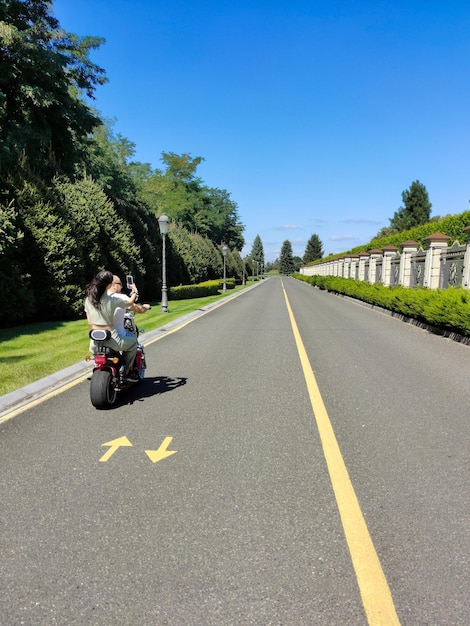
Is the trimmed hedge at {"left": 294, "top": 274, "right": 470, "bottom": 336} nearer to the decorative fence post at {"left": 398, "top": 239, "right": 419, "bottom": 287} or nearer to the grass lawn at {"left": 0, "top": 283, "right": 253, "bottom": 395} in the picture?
the decorative fence post at {"left": 398, "top": 239, "right": 419, "bottom": 287}

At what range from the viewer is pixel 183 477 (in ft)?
11.6

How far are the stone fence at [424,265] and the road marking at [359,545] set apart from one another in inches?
472

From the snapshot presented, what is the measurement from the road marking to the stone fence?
1199 centimetres

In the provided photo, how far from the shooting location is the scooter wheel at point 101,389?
206 inches

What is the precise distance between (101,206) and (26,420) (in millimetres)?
14889

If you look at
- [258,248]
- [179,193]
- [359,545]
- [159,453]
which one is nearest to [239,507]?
[359,545]

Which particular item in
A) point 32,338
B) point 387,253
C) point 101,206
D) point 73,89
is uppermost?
point 73,89

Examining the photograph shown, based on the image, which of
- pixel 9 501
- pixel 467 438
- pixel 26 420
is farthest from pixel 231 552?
pixel 26 420

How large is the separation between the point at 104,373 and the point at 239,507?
2.91 m

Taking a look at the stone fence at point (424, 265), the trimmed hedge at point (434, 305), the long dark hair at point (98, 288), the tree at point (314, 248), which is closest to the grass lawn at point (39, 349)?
the long dark hair at point (98, 288)

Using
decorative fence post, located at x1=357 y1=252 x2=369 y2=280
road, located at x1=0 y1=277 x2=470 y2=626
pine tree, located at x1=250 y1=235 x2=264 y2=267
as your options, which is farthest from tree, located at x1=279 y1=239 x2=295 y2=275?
road, located at x1=0 y1=277 x2=470 y2=626

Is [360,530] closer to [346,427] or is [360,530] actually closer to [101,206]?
[346,427]

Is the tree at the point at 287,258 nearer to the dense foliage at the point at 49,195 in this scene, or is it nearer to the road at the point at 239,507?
the dense foliage at the point at 49,195

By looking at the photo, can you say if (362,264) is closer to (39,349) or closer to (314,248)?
(39,349)
